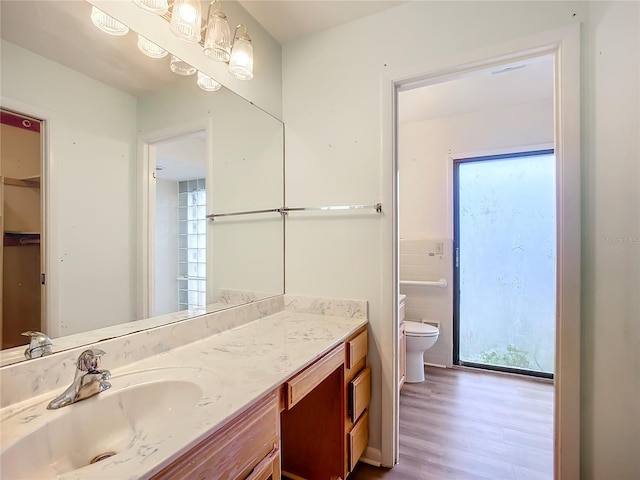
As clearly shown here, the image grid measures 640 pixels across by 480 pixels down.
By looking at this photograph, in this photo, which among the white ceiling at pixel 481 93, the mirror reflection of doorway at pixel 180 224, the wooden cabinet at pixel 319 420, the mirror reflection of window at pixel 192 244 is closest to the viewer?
the wooden cabinet at pixel 319 420

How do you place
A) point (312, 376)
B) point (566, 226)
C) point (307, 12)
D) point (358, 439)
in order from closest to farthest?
point (312, 376) → point (566, 226) → point (358, 439) → point (307, 12)

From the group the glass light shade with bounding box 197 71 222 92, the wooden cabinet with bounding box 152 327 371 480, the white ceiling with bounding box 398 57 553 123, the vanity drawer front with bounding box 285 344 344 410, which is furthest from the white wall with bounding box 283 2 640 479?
the white ceiling with bounding box 398 57 553 123

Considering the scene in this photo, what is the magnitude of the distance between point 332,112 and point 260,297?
3.79 ft

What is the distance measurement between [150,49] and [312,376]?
1.41 meters

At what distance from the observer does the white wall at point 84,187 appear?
88cm

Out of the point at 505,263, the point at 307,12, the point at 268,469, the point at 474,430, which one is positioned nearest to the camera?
the point at 268,469

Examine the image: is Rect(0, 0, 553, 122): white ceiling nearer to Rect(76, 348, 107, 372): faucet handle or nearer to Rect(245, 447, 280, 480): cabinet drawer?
Rect(76, 348, 107, 372): faucet handle

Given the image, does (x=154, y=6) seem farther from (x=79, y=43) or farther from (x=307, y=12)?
(x=307, y=12)

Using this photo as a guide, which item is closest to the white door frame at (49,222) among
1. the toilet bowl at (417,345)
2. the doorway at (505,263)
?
the toilet bowl at (417,345)

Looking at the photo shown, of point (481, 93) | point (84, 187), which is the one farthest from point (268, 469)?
point (481, 93)

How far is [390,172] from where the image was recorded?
157 centimetres

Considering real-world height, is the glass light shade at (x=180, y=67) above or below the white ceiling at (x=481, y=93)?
below

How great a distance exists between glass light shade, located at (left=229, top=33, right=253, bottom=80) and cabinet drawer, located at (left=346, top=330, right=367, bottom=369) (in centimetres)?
142

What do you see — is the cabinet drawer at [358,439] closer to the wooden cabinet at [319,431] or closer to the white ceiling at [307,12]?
the wooden cabinet at [319,431]
